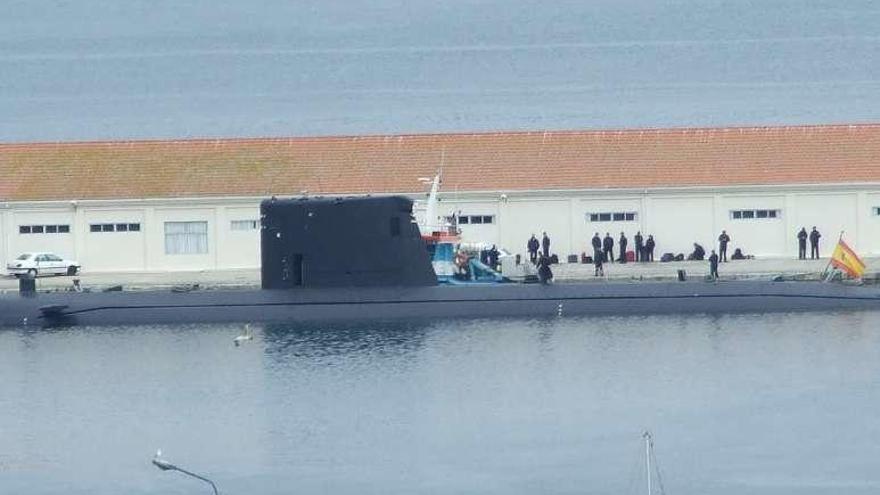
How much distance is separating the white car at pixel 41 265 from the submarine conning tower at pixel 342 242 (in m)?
12.4

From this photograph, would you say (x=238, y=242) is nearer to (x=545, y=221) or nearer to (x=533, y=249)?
(x=533, y=249)

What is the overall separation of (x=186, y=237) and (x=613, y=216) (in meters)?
10.7

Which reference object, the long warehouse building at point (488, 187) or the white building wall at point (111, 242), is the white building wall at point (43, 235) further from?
the white building wall at point (111, 242)

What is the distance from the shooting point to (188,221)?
49.5 m

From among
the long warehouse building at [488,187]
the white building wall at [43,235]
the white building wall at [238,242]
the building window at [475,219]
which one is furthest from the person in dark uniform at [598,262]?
the white building wall at [43,235]

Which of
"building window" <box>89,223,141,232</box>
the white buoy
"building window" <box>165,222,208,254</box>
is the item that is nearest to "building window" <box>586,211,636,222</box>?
"building window" <box>165,222,208,254</box>

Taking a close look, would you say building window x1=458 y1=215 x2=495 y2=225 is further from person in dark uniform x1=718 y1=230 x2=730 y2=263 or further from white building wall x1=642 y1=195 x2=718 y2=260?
person in dark uniform x1=718 y1=230 x2=730 y2=263

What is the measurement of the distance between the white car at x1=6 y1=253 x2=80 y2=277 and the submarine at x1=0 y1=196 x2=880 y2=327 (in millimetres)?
11396

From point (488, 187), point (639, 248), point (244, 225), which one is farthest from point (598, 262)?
point (244, 225)

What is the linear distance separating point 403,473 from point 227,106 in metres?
69.6

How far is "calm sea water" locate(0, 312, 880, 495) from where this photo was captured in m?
25.7

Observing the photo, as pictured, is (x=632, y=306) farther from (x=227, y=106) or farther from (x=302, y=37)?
(x=302, y=37)

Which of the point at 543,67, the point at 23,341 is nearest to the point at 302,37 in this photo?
the point at 543,67

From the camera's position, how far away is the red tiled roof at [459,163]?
48.8 metres
